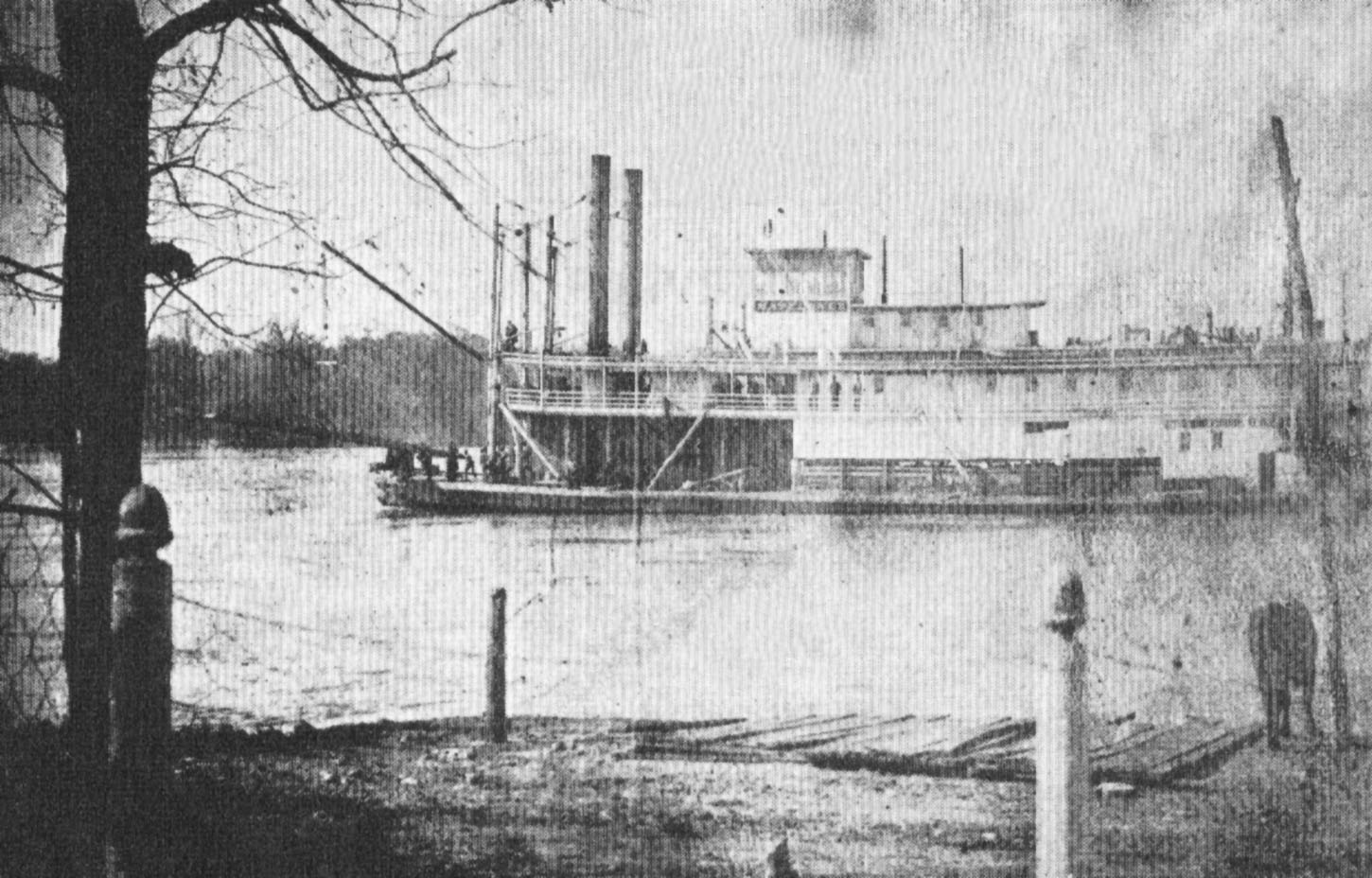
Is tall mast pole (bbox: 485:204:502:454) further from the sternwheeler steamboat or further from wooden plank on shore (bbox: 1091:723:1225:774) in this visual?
wooden plank on shore (bbox: 1091:723:1225:774)

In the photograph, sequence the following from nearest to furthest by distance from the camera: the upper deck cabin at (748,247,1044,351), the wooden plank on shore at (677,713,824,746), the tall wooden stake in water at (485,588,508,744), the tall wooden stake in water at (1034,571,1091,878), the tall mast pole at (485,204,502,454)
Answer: the tall wooden stake in water at (1034,571,1091,878)
the tall mast pole at (485,204,502,454)
the wooden plank on shore at (677,713,824,746)
the tall wooden stake in water at (485,588,508,744)
the upper deck cabin at (748,247,1044,351)

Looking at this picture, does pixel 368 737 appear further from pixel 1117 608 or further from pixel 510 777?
pixel 1117 608

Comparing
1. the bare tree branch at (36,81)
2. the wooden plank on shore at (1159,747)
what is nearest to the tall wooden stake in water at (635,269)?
the bare tree branch at (36,81)

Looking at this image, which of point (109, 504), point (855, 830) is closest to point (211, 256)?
point (109, 504)

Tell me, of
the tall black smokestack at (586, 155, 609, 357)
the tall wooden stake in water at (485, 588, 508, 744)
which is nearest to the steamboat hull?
the tall wooden stake in water at (485, 588, 508, 744)

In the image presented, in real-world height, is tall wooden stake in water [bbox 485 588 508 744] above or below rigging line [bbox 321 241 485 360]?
below

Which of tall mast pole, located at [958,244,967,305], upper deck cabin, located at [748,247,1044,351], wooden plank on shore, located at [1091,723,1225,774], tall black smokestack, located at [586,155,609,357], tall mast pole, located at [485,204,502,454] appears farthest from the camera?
upper deck cabin, located at [748,247,1044,351]

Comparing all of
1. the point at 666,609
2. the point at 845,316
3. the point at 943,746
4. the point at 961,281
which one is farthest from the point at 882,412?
the point at 943,746
